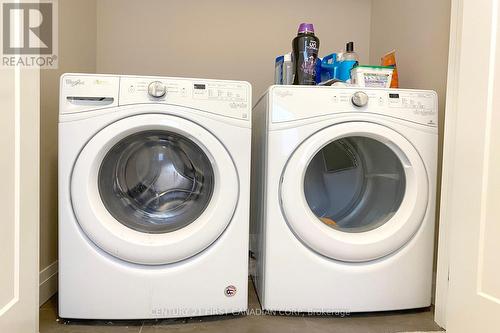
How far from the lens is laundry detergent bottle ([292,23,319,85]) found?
1.39m

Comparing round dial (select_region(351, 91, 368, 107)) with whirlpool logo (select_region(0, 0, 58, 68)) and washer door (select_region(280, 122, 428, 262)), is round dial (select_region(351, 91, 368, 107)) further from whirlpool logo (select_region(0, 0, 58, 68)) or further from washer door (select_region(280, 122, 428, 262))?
whirlpool logo (select_region(0, 0, 58, 68))

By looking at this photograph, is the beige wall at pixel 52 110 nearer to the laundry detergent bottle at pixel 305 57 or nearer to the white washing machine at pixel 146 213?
the white washing machine at pixel 146 213

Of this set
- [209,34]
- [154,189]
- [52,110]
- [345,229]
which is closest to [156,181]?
[154,189]

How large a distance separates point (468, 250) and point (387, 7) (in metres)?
1.26

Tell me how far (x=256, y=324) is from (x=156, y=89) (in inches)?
29.4

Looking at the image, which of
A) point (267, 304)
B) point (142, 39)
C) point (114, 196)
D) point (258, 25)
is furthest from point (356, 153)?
point (142, 39)

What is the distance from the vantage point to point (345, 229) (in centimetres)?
125

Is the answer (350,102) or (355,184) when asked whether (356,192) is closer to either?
(355,184)

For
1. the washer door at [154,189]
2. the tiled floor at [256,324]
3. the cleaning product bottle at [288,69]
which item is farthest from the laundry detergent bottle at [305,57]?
the tiled floor at [256,324]

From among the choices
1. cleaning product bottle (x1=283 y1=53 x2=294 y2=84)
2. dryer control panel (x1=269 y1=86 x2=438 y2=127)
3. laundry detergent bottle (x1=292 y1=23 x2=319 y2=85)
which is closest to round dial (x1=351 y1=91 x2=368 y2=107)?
dryer control panel (x1=269 y1=86 x2=438 y2=127)

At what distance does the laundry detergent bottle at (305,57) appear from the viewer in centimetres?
139

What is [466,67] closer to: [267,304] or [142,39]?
[267,304]

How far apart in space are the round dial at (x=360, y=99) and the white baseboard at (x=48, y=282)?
1.13 meters

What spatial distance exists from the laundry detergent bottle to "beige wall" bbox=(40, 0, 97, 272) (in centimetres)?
86
